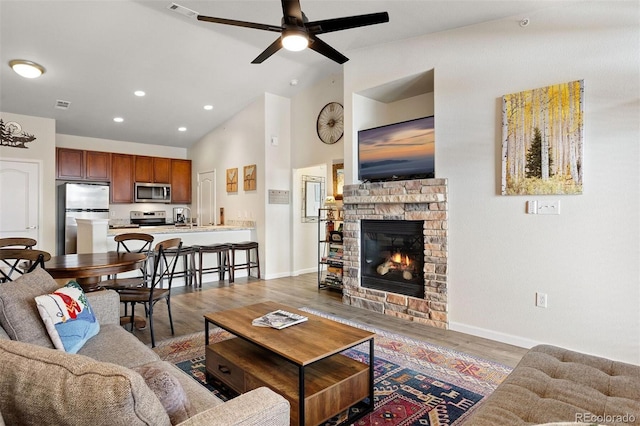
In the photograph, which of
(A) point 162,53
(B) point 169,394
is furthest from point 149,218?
(B) point 169,394

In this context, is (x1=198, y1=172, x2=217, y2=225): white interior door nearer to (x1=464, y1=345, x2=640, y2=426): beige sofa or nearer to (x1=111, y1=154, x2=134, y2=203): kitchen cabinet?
Answer: (x1=111, y1=154, x2=134, y2=203): kitchen cabinet

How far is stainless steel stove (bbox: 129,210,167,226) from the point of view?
766 cm

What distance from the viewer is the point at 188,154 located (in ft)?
27.5

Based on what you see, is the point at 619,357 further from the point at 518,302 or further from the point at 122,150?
the point at 122,150

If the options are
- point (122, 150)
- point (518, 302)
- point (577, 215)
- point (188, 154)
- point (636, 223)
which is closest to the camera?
point (636, 223)

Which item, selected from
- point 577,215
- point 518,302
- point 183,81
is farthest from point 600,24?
point 183,81

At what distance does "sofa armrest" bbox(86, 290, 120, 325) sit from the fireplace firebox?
9.33 feet

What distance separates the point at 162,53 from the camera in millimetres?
4609

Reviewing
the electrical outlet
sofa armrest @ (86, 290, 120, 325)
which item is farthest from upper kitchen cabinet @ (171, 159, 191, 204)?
the electrical outlet

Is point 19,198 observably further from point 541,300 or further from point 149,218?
point 541,300

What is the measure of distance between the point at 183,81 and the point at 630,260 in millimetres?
5627

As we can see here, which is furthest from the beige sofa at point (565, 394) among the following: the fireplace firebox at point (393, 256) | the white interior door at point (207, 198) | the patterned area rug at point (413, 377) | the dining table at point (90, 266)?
the white interior door at point (207, 198)

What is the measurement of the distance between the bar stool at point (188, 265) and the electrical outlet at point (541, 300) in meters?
4.41

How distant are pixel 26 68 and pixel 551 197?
19.5ft
